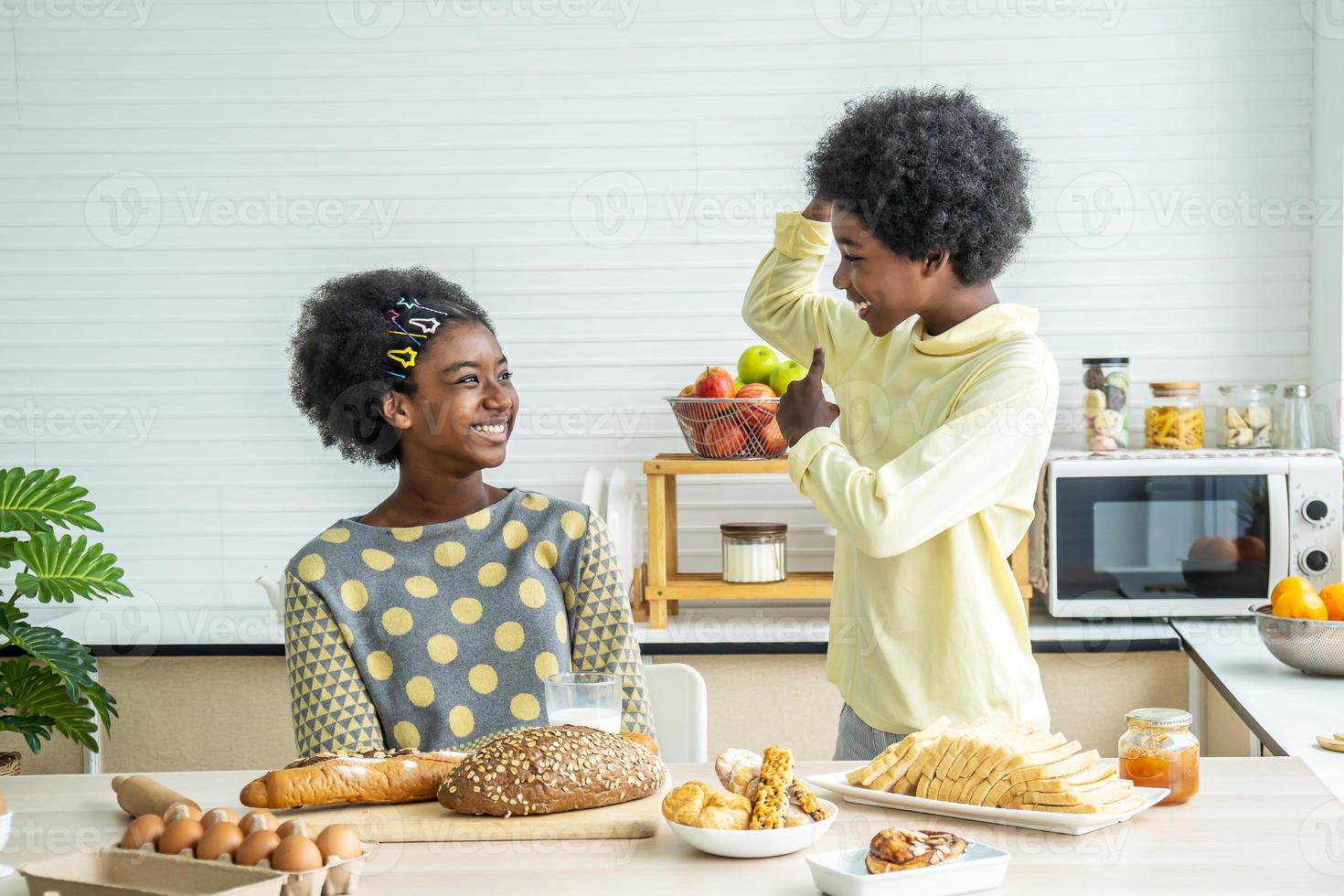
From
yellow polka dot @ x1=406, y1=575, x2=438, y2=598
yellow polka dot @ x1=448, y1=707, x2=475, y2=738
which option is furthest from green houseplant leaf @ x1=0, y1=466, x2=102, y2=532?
yellow polka dot @ x1=448, y1=707, x2=475, y2=738

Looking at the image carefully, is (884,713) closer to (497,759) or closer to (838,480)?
(838,480)

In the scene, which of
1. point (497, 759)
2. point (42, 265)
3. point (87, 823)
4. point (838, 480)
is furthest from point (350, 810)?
point (42, 265)

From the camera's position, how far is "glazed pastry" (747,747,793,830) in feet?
4.35

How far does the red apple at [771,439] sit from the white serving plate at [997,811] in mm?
1648

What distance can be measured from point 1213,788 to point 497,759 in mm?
839

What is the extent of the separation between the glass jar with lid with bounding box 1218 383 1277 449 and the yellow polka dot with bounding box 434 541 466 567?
7.30 ft

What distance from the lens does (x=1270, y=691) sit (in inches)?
97.9

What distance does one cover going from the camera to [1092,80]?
3510 mm

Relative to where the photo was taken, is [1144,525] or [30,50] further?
[30,50]

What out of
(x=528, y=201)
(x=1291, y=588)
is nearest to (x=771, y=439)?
(x=528, y=201)

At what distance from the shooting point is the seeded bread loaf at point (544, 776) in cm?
143

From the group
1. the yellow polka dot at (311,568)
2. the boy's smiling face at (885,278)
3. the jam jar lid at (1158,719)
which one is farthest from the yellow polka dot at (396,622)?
the jam jar lid at (1158,719)

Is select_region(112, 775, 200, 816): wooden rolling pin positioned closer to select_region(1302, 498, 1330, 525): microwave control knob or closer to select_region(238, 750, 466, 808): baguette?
select_region(238, 750, 466, 808): baguette

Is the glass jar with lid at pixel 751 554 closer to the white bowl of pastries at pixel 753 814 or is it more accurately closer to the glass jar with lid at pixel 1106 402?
the glass jar with lid at pixel 1106 402
